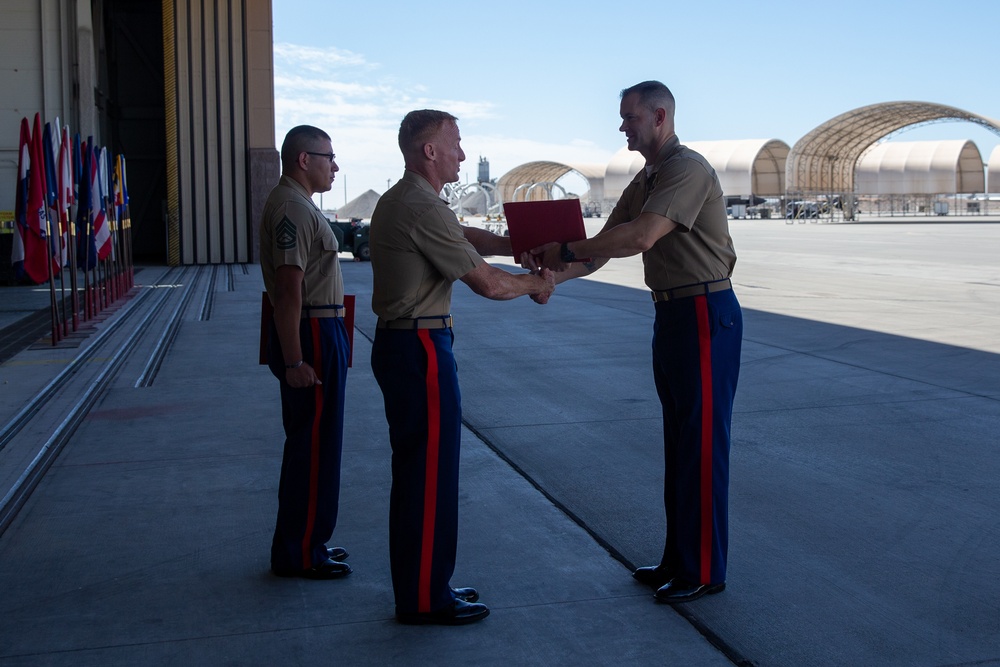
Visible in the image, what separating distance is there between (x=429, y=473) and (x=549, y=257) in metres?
1.15

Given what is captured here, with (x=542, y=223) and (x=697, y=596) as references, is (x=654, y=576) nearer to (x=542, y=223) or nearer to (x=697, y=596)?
(x=697, y=596)

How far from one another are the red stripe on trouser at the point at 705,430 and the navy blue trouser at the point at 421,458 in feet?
3.31

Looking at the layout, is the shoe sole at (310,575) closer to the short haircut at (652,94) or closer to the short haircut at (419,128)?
the short haircut at (419,128)

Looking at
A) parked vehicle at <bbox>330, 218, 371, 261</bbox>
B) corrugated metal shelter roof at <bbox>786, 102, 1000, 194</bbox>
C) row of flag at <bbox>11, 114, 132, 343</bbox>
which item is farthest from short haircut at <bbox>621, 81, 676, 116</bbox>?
corrugated metal shelter roof at <bbox>786, 102, 1000, 194</bbox>

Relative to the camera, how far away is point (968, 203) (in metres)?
85.0

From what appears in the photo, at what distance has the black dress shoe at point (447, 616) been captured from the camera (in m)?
3.76

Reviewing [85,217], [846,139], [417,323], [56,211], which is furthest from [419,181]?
[846,139]

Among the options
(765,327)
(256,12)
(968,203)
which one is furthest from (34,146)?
(968,203)

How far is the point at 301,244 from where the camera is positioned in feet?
13.6

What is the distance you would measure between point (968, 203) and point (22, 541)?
299 ft

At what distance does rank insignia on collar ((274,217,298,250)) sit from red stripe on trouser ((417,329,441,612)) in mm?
790

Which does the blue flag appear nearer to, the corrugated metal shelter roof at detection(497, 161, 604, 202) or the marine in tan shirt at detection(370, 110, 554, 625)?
the marine in tan shirt at detection(370, 110, 554, 625)

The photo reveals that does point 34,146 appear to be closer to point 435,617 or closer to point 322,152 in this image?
point 322,152

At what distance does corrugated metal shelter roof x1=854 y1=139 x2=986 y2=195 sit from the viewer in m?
84.3
